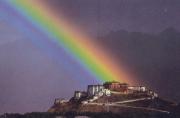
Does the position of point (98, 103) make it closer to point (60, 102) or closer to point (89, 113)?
point (89, 113)

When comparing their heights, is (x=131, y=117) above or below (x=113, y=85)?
below

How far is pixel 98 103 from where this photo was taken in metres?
62.3

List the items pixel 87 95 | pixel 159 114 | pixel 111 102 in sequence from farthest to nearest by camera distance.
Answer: pixel 87 95, pixel 111 102, pixel 159 114

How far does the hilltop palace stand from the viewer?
6544cm

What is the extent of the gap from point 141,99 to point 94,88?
766 cm

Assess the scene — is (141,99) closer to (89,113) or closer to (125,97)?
Result: (125,97)

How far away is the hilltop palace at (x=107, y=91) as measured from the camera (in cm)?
6544

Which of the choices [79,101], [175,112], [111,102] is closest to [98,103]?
[111,102]

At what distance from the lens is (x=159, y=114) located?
5381cm

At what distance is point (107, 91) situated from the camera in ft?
216

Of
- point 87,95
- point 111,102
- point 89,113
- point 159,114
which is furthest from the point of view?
point 87,95

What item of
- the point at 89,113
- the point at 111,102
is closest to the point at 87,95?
the point at 111,102

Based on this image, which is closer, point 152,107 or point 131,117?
point 131,117

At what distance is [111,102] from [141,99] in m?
3.86
